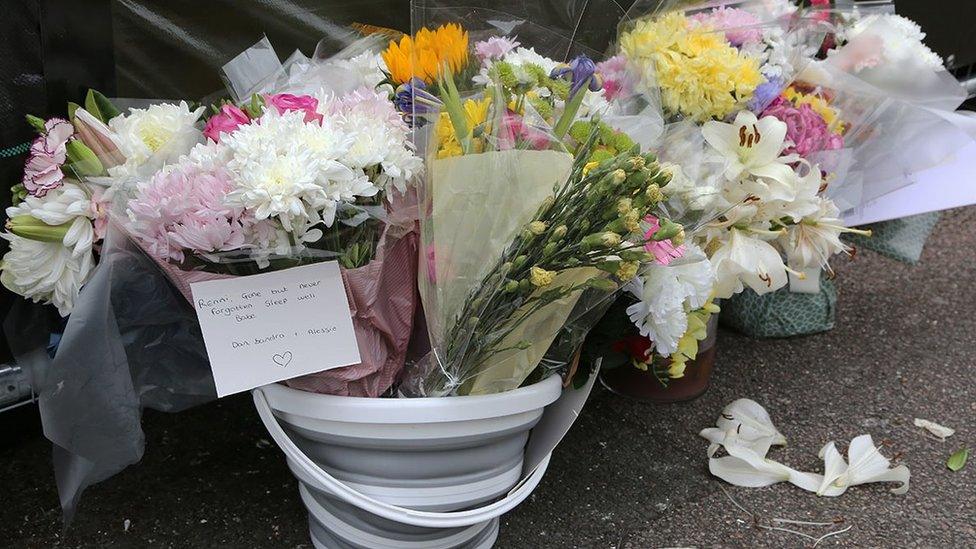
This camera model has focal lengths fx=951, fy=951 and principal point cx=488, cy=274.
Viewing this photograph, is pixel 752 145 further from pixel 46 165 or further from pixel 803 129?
pixel 46 165

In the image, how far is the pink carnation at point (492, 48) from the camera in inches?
68.4

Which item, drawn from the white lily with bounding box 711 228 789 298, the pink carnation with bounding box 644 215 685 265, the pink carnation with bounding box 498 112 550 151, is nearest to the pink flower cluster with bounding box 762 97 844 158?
the white lily with bounding box 711 228 789 298

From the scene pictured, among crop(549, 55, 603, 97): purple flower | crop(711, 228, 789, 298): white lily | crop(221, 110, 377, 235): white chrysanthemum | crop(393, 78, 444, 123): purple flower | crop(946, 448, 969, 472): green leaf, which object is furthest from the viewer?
crop(946, 448, 969, 472): green leaf

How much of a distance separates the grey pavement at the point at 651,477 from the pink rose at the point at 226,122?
2.89 feet

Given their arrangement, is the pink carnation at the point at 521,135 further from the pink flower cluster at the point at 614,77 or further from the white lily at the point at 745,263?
the white lily at the point at 745,263

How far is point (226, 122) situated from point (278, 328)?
35cm

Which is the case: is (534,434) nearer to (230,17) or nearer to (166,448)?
(166,448)

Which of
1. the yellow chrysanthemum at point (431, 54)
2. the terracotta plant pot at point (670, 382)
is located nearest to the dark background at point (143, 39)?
the yellow chrysanthemum at point (431, 54)

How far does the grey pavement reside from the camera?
203cm

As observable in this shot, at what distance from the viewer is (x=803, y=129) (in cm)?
202

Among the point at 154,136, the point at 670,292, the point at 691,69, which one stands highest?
the point at 691,69

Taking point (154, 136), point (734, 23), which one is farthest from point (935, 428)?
point (154, 136)

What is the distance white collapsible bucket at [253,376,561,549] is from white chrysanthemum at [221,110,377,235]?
1.06 feet

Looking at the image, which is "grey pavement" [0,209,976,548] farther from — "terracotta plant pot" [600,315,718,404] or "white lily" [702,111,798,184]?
"white lily" [702,111,798,184]
